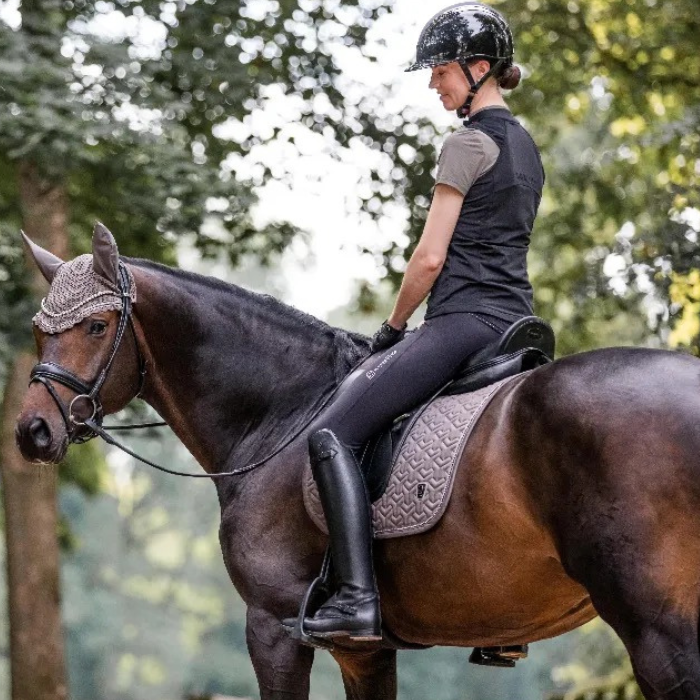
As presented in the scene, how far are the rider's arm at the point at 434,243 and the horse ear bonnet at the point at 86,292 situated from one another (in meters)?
1.28

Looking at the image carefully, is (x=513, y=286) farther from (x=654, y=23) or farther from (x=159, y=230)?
(x=654, y=23)

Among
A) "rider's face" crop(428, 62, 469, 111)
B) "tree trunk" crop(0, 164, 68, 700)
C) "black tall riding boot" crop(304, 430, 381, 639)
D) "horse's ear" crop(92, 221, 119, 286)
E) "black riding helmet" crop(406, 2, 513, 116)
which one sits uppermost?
"black riding helmet" crop(406, 2, 513, 116)

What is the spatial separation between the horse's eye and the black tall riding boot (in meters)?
1.19

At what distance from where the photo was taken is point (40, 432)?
497 cm

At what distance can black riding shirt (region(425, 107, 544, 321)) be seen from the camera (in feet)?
15.4

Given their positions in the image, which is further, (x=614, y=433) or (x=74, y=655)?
(x=74, y=655)

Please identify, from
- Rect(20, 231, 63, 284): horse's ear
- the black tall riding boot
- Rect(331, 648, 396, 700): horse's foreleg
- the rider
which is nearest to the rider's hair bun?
the rider

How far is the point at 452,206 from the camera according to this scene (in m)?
4.65

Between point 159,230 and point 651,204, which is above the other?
point 651,204

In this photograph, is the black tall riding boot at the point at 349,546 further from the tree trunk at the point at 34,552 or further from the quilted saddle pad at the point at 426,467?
the tree trunk at the point at 34,552

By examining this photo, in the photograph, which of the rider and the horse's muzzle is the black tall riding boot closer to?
the rider

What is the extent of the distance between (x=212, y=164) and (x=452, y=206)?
6695mm

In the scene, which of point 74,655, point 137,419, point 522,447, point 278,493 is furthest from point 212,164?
point 74,655

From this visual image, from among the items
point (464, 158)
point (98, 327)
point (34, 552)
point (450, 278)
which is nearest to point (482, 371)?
point (450, 278)
